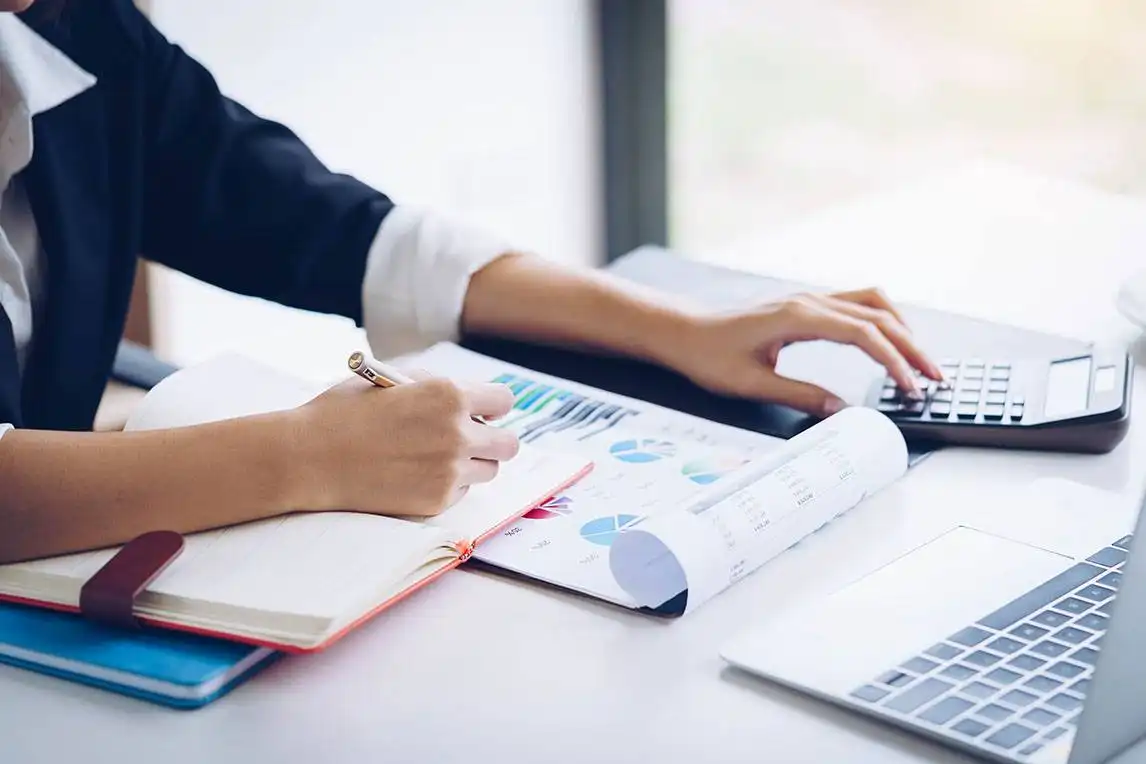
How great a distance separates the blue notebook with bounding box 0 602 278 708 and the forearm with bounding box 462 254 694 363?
479mm

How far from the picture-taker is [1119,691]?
2.04 feet

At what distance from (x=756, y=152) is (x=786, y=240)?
1.41 meters

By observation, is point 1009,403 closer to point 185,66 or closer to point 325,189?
point 325,189

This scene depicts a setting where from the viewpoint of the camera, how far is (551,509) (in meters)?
0.87

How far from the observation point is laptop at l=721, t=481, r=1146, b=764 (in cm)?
62

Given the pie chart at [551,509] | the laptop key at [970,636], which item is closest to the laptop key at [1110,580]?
the laptop key at [970,636]

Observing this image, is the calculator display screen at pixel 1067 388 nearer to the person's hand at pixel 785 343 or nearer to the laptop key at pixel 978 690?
the person's hand at pixel 785 343

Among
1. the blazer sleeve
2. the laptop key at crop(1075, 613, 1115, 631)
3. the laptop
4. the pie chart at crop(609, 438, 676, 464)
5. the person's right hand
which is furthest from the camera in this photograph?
the blazer sleeve

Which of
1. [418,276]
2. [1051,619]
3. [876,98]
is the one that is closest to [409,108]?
[876,98]

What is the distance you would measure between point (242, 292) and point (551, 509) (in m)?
0.56

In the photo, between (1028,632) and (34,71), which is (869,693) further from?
(34,71)

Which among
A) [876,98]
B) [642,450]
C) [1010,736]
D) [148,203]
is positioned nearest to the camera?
[1010,736]

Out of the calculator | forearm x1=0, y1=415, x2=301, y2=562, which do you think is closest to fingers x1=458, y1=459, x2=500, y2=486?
forearm x1=0, y1=415, x2=301, y2=562

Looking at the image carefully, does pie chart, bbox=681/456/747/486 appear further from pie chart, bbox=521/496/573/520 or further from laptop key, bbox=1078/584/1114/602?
laptop key, bbox=1078/584/1114/602
